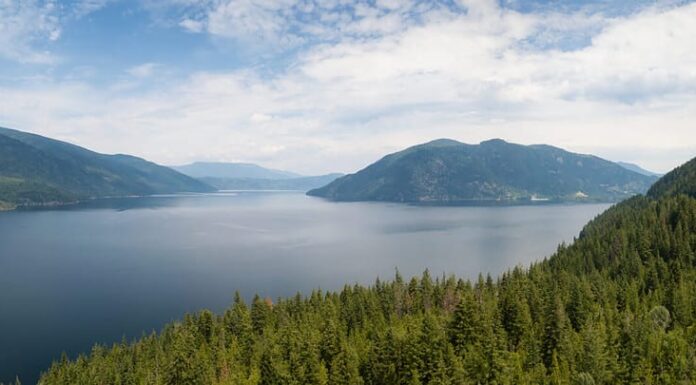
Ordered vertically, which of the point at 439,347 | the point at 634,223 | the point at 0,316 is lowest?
the point at 0,316

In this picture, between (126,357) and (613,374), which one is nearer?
(613,374)

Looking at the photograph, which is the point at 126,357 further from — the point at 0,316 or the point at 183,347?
the point at 0,316

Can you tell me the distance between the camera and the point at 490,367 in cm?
6450

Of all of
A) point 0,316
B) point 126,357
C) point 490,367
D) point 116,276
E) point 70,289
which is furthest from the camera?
point 116,276

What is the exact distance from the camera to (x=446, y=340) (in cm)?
7425

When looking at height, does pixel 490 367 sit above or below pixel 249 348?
above

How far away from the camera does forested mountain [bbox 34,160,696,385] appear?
67.0 metres

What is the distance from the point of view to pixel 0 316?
460 ft

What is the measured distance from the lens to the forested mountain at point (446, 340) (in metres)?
67.0

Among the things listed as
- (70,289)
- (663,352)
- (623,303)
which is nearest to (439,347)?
(663,352)

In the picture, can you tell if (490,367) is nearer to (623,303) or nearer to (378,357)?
(378,357)

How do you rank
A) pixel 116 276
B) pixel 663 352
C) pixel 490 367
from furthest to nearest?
pixel 116 276
pixel 663 352
pixel 490 367

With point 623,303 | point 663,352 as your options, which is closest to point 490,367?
point 663,352

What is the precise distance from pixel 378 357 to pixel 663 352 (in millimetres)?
41624
